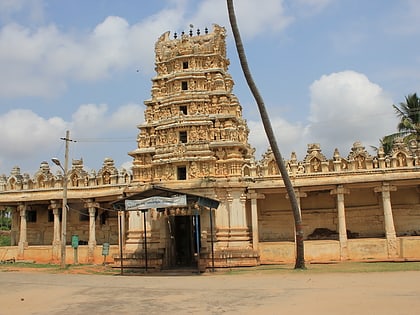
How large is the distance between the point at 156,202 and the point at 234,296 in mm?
10136

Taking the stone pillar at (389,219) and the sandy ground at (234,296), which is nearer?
the sandy ground at (234,296)

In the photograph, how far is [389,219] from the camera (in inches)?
1009

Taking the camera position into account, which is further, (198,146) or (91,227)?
(91,227)

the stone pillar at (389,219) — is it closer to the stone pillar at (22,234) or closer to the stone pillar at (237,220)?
the stone pillar at (237,220)

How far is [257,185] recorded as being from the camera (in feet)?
89.8

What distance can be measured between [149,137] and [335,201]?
1208cm

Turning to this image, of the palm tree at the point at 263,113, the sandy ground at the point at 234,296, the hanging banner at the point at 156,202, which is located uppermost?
the palm tree at the point at 263,113

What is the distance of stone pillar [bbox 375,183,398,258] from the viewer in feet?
82.6

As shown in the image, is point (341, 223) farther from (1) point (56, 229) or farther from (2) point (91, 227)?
(1) point (56, 229)

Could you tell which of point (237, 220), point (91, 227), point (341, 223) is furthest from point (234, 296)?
point (91, 227)

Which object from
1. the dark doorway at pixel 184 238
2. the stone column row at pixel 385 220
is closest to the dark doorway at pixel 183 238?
the dark doorway at pixel 184 238

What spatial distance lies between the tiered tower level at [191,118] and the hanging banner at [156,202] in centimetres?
500

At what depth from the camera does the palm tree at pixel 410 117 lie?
32.4 meters

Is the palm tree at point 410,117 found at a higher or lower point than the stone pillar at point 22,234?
higher
